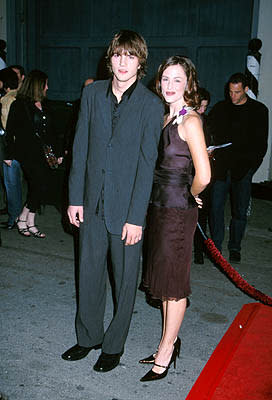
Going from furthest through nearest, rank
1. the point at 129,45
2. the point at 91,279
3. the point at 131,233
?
the point at 91,279, the point at 131,233, the point at 129,45

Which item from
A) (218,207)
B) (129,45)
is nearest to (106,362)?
(129,45)

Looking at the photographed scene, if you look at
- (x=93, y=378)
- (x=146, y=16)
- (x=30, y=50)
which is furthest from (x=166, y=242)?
(x=30, y=50)

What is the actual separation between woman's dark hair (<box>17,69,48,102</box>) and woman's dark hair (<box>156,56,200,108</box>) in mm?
2746

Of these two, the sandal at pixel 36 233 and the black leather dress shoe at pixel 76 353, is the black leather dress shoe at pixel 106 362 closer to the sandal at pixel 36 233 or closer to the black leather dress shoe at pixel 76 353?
the black leather dress shoe at pixel 76 353

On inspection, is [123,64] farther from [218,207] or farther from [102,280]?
[218,207]

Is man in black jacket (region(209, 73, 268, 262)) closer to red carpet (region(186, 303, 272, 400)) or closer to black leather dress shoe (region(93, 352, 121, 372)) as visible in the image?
red carpet (region(186, 303, 272, 400))

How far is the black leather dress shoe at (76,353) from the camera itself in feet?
9.93

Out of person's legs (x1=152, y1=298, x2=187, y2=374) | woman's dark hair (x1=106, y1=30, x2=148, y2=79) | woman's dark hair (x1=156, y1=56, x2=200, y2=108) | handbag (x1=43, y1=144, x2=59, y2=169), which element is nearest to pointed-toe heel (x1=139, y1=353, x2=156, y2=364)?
person's legs (x1=152, y1=298, x2=187, y2=374)

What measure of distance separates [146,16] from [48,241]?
15.9 feet

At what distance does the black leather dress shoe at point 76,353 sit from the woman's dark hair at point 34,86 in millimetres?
3049

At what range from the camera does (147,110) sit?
2.59 meters

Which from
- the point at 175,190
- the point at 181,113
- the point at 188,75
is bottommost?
the point at 175,190

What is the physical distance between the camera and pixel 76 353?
304 cm

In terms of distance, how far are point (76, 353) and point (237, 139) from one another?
2.71 metres
